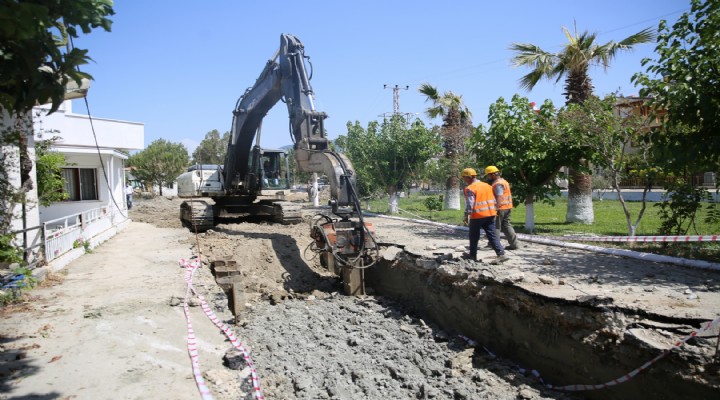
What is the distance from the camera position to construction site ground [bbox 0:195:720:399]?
4281mm

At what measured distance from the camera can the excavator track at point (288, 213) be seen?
1342 cm

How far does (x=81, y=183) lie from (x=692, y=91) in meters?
18.5

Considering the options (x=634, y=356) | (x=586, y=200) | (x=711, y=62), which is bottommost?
(x=634, y=356)

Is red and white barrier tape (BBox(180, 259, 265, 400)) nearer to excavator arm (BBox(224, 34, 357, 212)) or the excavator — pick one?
the excavator

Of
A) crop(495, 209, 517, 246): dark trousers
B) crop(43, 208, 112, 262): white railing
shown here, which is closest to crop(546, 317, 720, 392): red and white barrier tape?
crop(495, 209, 517, 246): dark trousers

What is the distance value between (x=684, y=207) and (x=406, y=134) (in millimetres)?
12918

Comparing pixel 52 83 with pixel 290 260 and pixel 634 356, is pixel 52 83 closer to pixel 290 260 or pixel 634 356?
pixel 634 356

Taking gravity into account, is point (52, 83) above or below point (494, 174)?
above

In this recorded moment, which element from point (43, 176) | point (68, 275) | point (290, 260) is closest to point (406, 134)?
point (290, 260)

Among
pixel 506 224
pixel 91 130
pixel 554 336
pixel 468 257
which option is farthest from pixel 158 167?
pixel 554 336

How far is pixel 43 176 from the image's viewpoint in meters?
11.0

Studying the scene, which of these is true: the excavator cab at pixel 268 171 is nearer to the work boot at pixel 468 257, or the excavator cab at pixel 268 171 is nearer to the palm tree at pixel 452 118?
the work boot at pixel 468 257

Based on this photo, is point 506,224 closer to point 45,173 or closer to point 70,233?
point 70,233

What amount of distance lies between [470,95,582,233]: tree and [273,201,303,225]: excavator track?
17.5ft
